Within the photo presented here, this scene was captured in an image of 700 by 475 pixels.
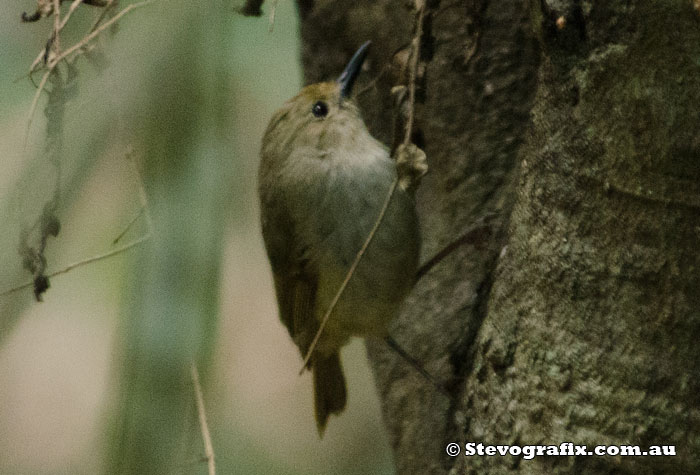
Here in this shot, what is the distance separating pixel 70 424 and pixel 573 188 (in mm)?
2660

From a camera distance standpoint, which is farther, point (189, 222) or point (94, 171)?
point (94, 171)

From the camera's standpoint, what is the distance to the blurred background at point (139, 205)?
5.08ft

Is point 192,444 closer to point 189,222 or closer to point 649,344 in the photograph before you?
point 189,222

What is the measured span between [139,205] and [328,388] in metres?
1.00

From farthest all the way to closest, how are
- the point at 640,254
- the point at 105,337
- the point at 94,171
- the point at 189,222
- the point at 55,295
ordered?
the point at 55,295
the point at 105,337
the point at 94,171
the point at 189,222
the point at 640,254

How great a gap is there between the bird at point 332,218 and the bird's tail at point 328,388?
0.43 ft

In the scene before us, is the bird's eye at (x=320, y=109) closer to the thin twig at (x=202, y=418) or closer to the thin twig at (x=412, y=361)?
the thin twig at (x=412, y=361)

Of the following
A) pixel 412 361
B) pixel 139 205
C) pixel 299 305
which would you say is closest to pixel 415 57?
pixel 139 205

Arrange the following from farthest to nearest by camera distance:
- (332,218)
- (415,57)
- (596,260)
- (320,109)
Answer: (320,109), (332,218), (415,57), (596,260)

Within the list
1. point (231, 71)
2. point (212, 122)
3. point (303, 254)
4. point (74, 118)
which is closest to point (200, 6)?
point (231, 71)

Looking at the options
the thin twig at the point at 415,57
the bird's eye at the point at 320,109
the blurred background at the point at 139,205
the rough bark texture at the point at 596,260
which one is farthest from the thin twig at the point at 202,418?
the bird's eye at the point at 320,109

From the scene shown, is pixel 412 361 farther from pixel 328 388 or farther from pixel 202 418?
pixel 202 418

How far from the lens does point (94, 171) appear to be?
1971 millimetres

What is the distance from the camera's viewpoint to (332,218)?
2.10 meters
